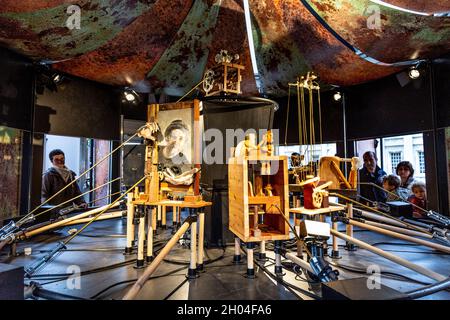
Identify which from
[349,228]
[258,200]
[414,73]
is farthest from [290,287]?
[414,73]

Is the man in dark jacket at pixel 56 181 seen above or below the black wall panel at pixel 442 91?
below

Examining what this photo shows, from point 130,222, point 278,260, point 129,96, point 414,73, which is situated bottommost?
point 278,260

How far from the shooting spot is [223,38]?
19.5 feet

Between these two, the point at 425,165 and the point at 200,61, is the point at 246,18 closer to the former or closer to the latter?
the point at 200,61

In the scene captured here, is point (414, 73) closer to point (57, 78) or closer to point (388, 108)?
point (388, 108)

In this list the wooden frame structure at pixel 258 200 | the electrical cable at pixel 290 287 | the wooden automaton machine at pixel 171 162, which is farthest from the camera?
the wooden automaton machine at pixel 171 162

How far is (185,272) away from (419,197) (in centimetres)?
460

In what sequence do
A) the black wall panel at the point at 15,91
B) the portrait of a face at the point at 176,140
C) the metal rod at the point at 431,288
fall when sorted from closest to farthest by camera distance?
the metal rod at the point at 431,288 < the portrait of a face at the point at 176,140 < the black wall panel at the point at 15,91

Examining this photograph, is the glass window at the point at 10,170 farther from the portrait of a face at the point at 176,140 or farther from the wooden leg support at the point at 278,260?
the wooden leg support at the point at 278,260

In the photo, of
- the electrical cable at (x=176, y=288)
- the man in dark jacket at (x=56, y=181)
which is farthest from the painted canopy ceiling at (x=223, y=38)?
the electrical cable at (x=176, y=288)

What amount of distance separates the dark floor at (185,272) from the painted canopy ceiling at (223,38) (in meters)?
3.23

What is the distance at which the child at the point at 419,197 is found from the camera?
16.2 feet

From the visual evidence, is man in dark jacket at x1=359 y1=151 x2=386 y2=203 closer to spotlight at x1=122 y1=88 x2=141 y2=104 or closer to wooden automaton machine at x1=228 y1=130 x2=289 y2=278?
wooden automaton machine at x1=228 y1=130 x2=289 y2=278

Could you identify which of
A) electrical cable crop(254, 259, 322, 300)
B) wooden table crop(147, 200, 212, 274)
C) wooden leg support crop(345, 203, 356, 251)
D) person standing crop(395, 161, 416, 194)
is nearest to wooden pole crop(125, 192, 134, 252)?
wooden table crop(147, 200, 212, 274)
